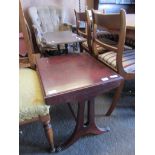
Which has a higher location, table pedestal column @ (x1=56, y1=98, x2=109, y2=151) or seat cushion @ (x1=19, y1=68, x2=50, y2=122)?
seat cushion @ (x1=19, y1=68, x2=50, y2=122)

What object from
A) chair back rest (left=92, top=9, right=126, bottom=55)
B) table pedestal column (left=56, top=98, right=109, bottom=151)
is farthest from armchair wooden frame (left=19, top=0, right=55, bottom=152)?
chair back rest (left=92, top=9, right=126, bottom=55)

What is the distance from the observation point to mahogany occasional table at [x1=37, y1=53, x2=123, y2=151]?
1.00 metres

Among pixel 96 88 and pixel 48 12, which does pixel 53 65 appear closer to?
pixel 96 88

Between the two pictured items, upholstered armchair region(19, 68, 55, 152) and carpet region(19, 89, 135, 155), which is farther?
carpet region(19, 89, 135, 155)

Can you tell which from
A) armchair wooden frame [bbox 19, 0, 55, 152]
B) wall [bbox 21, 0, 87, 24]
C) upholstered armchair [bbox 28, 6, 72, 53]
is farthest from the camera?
wall [bbox 21, 0, 87, 24]

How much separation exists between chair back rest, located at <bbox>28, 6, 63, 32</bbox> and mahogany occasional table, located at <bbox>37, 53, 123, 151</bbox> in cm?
165

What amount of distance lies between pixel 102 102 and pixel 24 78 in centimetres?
91

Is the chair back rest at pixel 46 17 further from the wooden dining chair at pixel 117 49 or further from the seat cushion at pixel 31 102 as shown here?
the seat cushion at pixel 31 102

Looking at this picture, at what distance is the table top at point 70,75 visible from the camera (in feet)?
3.30

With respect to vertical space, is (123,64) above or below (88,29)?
below

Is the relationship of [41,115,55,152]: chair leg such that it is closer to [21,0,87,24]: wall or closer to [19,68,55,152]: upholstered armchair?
[19,68,55,152]: upholstered armchair
